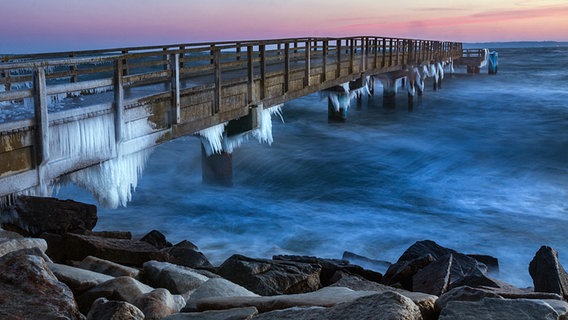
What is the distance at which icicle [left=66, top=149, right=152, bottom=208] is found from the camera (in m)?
7.82

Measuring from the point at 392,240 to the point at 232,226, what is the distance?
325cm

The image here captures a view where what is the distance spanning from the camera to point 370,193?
15820 mm

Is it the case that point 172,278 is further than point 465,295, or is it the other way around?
point 172,278

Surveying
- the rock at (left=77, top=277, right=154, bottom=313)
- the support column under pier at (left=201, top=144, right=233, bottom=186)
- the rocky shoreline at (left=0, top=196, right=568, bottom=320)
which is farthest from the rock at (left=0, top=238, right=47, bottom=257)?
the support column under pier at (left=201, top=144, right=233, bottom=186)

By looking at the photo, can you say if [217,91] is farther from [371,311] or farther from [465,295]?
[371,311]

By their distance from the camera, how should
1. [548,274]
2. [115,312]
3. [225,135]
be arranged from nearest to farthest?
[115,312] → [548,274] → [225,135]

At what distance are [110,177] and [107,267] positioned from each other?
2758mm

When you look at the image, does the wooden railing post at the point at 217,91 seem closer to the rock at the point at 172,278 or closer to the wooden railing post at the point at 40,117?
the wooden railing post at the point at 40,117

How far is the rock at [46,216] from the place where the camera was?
646 centimetres

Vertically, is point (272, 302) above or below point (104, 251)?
above

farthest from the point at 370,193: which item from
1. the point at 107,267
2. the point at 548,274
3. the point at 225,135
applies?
the point at 107,267

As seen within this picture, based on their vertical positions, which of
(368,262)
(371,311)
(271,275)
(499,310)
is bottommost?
(368,262)

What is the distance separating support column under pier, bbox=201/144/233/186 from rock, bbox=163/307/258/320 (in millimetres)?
10886

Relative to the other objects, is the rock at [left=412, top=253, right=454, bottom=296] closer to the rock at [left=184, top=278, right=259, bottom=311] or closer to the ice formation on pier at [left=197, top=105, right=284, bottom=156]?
the rock at [left=184, top=278, right=259, bottom=311]
